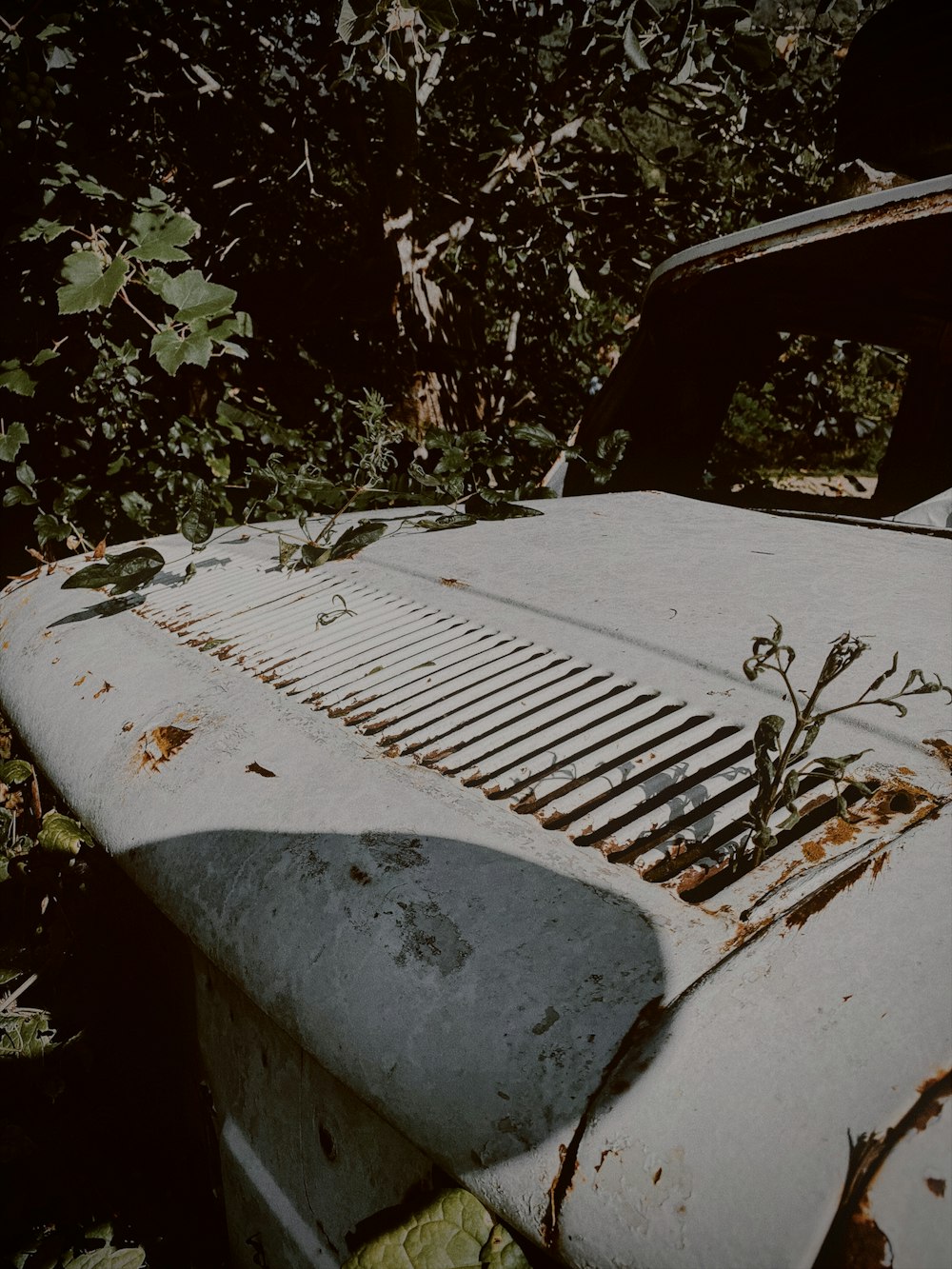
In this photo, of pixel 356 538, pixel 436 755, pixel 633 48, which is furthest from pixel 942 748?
pixel 633 48

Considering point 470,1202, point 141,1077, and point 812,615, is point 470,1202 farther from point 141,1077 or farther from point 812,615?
point 141,1077

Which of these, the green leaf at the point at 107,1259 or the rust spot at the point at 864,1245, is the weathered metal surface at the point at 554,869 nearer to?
the rust spot at the point at 864,1245

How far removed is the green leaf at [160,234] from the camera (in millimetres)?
2887

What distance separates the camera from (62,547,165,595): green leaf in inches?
73.3

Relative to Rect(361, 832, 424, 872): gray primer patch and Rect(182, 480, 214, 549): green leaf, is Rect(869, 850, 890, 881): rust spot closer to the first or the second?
Rect(361, 832, 424, 872): gray primer patch

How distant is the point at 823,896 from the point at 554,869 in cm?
27

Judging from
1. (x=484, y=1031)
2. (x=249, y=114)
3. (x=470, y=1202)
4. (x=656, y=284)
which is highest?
(x=249, y=114)

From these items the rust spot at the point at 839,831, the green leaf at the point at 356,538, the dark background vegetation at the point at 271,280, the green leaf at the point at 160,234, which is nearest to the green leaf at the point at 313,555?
the green leaf at the point at 356,538

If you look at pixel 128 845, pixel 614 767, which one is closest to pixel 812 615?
pixel 614 767

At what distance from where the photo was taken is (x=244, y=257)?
5027 mm

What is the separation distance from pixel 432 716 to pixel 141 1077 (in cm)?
123

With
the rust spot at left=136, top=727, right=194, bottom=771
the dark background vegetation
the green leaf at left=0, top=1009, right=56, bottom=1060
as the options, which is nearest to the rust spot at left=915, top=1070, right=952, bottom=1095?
the rust spot at left=136, top=727, right=194, bottom=771

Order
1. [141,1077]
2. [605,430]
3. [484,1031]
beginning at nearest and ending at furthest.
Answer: [484,1031] < [141,1077] < [605,430]

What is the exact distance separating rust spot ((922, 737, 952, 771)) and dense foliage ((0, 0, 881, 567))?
193 cm
